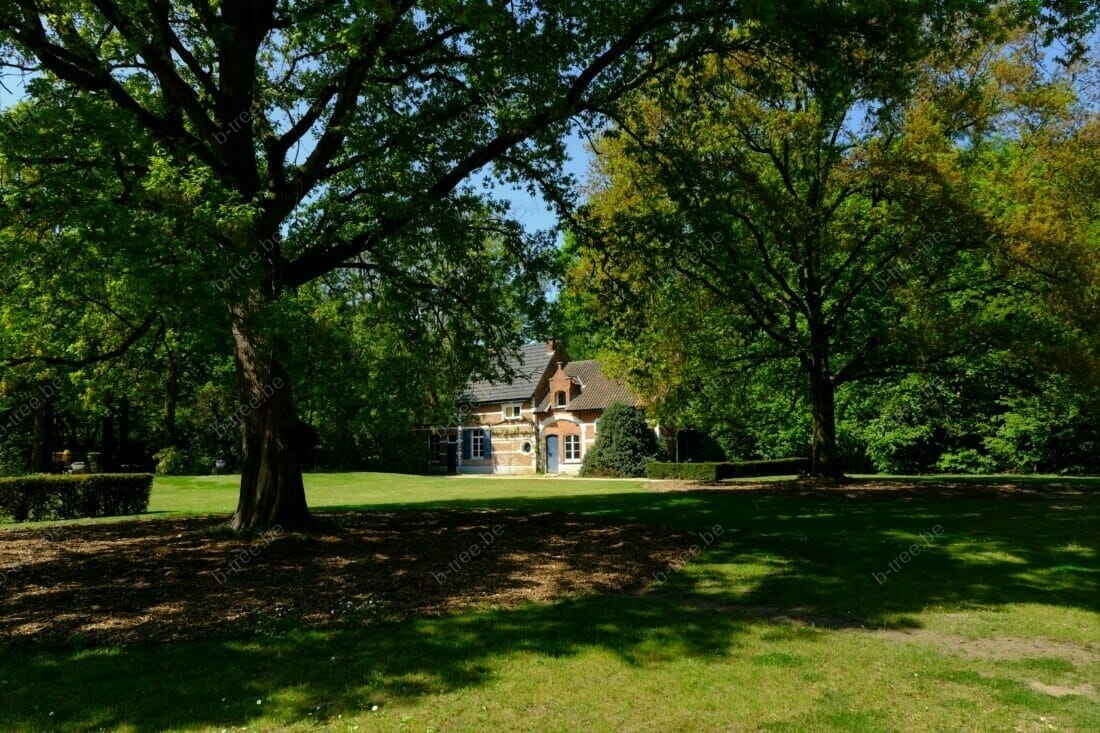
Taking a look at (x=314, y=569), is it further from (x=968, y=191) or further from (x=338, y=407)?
(x=968, y=191)

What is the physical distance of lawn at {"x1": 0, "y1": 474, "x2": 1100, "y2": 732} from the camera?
4988 millimetres

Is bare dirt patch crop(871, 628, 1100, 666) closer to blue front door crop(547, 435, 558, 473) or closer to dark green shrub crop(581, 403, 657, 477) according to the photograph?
dark green shrub crop(581, 403, 657, 477)

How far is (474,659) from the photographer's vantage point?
6.08 m

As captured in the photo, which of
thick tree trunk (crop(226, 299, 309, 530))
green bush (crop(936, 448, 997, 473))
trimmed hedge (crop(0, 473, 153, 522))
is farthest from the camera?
green bush (crop(936, 448, 997, 473))

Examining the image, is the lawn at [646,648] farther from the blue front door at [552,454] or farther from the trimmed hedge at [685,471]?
the blue front door at [552,454]

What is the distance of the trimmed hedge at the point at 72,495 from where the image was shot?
15.8 metres

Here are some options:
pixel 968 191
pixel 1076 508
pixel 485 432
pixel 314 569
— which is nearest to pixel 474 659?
pixel 314 569

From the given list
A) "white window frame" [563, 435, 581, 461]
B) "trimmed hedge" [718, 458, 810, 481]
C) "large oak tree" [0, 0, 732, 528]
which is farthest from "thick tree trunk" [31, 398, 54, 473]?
"trimmed hedge" [718, 458, 810, 481]

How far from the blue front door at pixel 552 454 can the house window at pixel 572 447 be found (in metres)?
0.92

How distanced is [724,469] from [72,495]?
856 inches

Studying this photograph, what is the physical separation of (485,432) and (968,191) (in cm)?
3230

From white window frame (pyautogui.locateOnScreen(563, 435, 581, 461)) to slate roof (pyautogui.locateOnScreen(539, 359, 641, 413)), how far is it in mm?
1862

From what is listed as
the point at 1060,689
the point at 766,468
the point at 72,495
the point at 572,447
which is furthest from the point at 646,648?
the point at 572,447

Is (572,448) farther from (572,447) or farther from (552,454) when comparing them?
(552,454)
